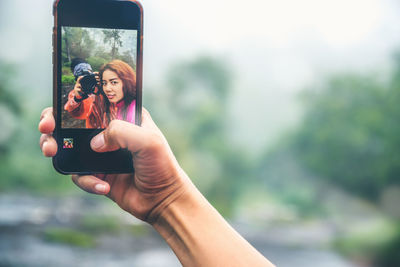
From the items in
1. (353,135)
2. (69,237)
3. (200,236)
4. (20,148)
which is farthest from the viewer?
(353,135)

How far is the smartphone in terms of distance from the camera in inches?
21.7

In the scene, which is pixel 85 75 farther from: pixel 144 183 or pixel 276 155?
pixel 276 155

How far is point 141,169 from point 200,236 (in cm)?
12

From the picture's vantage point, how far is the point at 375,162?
3.39 meters

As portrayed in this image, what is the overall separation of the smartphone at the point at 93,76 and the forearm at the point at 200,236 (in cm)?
9

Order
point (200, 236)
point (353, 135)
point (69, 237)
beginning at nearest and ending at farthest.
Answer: point (200, 236)
point (69, 237)
point (353, 135)

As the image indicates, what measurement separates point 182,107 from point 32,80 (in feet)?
3.89

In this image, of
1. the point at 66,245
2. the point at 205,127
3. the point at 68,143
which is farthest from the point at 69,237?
the point at 68,143

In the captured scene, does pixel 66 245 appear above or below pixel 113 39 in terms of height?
below

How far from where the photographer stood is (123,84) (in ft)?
1.88

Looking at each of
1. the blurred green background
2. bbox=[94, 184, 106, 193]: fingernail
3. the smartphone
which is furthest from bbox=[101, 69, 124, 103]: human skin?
the blurred green background

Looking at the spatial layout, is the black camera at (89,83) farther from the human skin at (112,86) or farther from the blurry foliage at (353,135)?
the blurry foliage at (353,135)

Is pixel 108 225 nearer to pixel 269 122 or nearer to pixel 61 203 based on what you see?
pixel 61 203

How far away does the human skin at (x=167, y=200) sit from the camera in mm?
516
